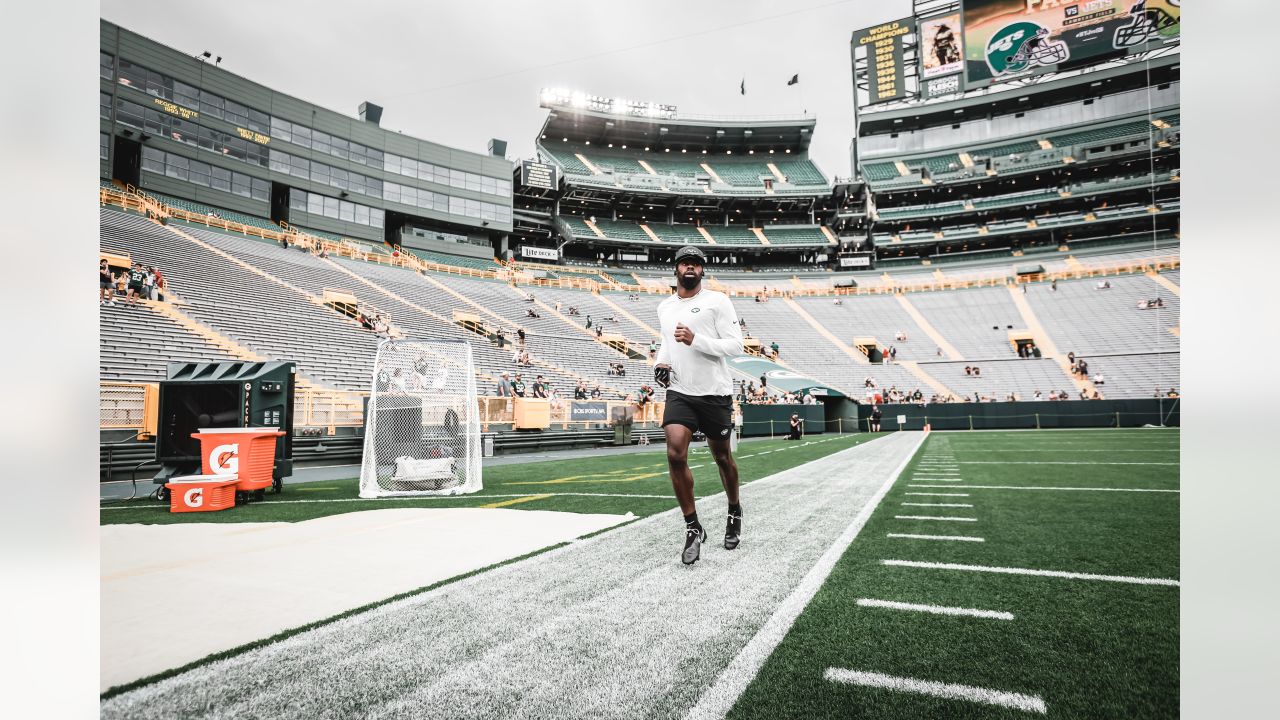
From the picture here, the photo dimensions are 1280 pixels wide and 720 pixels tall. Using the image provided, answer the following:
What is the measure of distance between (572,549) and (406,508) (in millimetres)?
2720

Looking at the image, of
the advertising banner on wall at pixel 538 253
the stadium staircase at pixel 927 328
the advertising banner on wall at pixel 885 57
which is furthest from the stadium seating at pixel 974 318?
the advertising banner on wall at pixel 538 253

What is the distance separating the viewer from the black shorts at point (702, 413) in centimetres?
345

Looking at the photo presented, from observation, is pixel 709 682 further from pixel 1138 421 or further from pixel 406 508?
pixel 1138 421

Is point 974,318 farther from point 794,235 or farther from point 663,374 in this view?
point 663,374

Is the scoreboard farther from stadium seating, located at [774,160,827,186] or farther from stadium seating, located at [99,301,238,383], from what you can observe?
stadium seating, located at [99,301,238,383]

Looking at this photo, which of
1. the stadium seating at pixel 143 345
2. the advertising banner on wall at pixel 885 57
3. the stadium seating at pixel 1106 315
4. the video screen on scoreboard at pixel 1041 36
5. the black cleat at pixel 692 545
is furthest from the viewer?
the advertising banner on wall at pixel 885 57

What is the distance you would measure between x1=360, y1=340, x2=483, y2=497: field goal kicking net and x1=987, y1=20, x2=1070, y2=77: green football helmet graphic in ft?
171

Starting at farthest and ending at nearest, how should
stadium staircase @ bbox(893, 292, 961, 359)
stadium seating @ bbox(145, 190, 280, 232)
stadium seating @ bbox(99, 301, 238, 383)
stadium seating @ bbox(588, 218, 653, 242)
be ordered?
stadium seating @ bbox(588, 218, 653, 242), stadium staircase @ bbox(893, 292, 961, 359), stadium seating @ bbox(145, 190, 280, 232), stadium seating @ bbox(99, 301, 238, 383)

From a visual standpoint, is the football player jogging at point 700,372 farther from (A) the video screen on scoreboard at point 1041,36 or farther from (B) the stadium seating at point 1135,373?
(A) the video screen on scoreboard at point 1041,36

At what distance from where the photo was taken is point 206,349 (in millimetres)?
→ 15281

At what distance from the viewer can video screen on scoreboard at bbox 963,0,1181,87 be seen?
40750 millimetres

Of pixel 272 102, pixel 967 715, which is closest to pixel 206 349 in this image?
pixel 967 715

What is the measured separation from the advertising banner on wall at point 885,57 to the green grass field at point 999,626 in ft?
172

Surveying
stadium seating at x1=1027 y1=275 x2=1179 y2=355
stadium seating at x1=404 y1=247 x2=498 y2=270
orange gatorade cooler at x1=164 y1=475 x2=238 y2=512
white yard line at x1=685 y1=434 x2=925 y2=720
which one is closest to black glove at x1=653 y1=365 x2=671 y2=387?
white yard line at x1=685 y1=434 x2=925 y2=720
